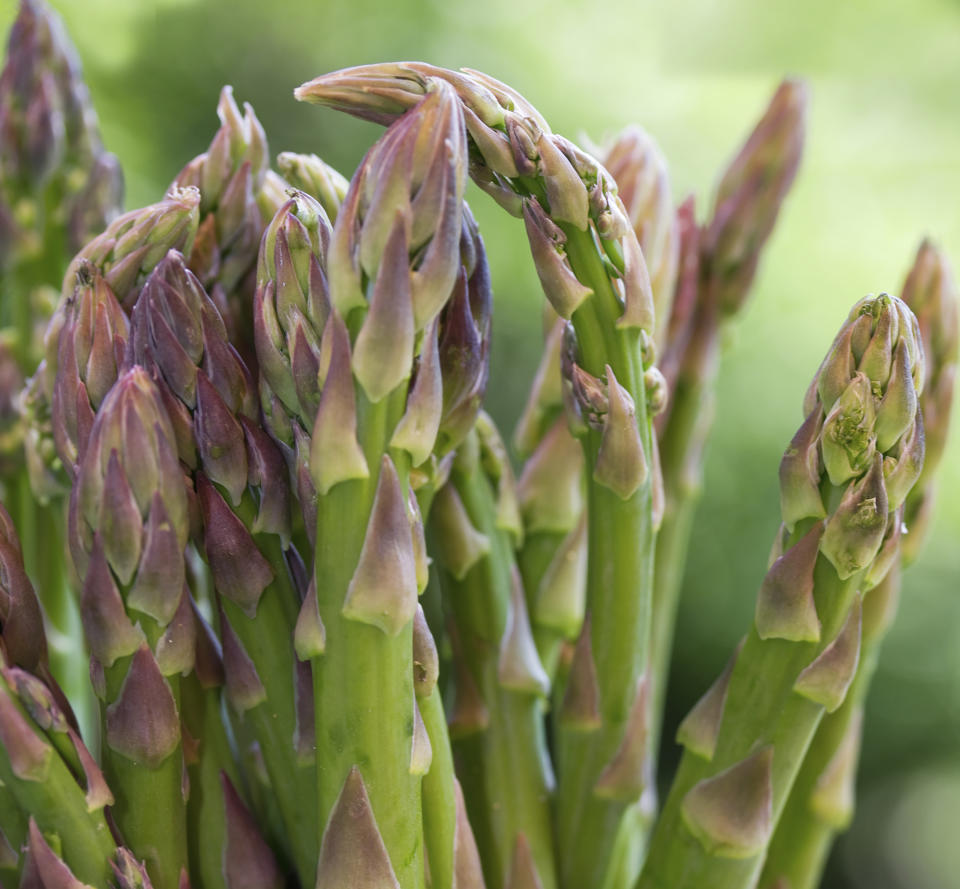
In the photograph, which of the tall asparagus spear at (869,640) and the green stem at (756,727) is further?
the tall asparagus spear at (869,640)

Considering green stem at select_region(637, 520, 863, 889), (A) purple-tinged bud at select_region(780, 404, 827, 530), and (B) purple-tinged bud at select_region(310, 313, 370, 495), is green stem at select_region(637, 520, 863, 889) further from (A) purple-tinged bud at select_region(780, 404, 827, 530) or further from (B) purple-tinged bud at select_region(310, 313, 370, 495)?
(B) purple-tinged bud at select_region(310, 313, 370, 495)

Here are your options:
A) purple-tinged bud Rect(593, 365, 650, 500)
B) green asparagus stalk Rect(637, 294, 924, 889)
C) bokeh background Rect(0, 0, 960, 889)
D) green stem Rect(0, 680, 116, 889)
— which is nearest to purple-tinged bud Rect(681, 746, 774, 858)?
green asparagus stalk Rect(637, 294, 924, 889)

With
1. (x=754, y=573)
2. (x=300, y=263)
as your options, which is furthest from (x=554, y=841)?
(x=754, y=573)

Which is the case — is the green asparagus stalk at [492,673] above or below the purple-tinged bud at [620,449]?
below

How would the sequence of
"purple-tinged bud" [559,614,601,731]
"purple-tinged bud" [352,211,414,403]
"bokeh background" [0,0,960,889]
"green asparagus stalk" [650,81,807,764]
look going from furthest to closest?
"bokeh background" [0,0,960,889] → "green asparagus stalk" [650,81,807,764] → "purple-tinged bud" [559,614,601,731] → "purple-tinged bud" [352,211,414,403]

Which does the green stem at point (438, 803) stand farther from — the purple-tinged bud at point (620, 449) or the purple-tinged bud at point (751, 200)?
the purple-tinged bud at point (751, 200)

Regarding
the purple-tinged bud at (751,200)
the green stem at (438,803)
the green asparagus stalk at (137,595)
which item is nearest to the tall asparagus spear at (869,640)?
the purple-tinged bud at (751,200)

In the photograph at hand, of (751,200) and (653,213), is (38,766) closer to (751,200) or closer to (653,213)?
(653,213)

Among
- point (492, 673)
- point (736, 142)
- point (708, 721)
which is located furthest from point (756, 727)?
point (736, 142)
